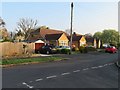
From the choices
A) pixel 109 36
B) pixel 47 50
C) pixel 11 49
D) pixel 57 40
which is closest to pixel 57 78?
pixel 11 49

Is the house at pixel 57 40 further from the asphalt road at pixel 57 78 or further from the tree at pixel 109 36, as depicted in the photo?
the tree at pixel 109 36

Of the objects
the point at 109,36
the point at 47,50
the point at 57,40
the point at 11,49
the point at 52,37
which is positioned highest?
the point at 109,36

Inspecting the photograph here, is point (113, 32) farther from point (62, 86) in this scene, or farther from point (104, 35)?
point (62, 86)

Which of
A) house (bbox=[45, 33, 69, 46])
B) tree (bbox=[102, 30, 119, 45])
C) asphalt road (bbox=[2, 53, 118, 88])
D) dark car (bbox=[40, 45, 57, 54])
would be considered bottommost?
asphalt road (bbox=[2, 53, 118, 88])

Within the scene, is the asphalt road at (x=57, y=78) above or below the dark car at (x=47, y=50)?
below

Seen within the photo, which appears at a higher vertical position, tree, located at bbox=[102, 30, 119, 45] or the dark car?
tree, located at bbox=[102, 30, 119, 45]

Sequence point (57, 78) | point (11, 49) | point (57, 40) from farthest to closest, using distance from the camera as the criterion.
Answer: point (57, 40)
point (11, 49)
point (57, 78)

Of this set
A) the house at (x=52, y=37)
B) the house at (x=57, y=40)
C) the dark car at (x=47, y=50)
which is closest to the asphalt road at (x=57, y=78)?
the dark car at (x=47, y=50)

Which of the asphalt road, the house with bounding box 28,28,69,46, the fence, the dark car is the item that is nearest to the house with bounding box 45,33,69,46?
the house with bounding box 28,28,69,46

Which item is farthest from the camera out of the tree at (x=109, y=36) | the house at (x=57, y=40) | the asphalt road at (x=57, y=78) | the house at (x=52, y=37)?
the tree at (x=109, y=36)

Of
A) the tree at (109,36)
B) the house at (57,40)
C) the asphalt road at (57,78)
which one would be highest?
the tree at (109,36)

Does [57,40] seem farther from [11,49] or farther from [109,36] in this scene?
[109,36]

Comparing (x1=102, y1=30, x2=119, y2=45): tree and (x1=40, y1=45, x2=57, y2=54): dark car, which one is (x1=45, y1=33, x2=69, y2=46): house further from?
(x1=102, y1=30, x2=119, y2=45): tree

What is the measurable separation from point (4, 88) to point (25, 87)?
88 centimetres
